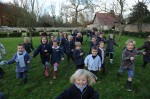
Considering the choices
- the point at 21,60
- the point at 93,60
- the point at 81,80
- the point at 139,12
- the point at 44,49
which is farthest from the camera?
the point at 139,12

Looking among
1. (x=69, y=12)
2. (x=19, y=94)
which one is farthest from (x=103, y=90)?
(x=69, y=12)

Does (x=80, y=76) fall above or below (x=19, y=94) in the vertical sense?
above

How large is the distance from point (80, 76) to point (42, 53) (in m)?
5.58

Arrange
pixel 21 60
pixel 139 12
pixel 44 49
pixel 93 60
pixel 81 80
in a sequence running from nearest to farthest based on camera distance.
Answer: pixel 81 80 → pixel 93 60 → pixel 21 60 → pixel 44 49 → pixel 139 12

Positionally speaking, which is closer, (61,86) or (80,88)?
(80,88)

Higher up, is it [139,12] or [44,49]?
[139,12]

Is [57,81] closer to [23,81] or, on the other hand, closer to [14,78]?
[23,81]

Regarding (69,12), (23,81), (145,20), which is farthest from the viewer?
(69,12)

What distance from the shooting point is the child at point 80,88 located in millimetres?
3549

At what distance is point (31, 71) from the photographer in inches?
399

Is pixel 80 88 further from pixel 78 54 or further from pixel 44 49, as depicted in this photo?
pixel 44 49

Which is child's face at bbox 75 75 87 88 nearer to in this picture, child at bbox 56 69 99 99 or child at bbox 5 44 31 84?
child at bbox 56 69 99 99

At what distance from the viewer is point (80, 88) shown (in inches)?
141

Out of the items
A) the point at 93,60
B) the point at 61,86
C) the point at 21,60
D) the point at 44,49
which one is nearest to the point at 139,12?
the point at 44,49
